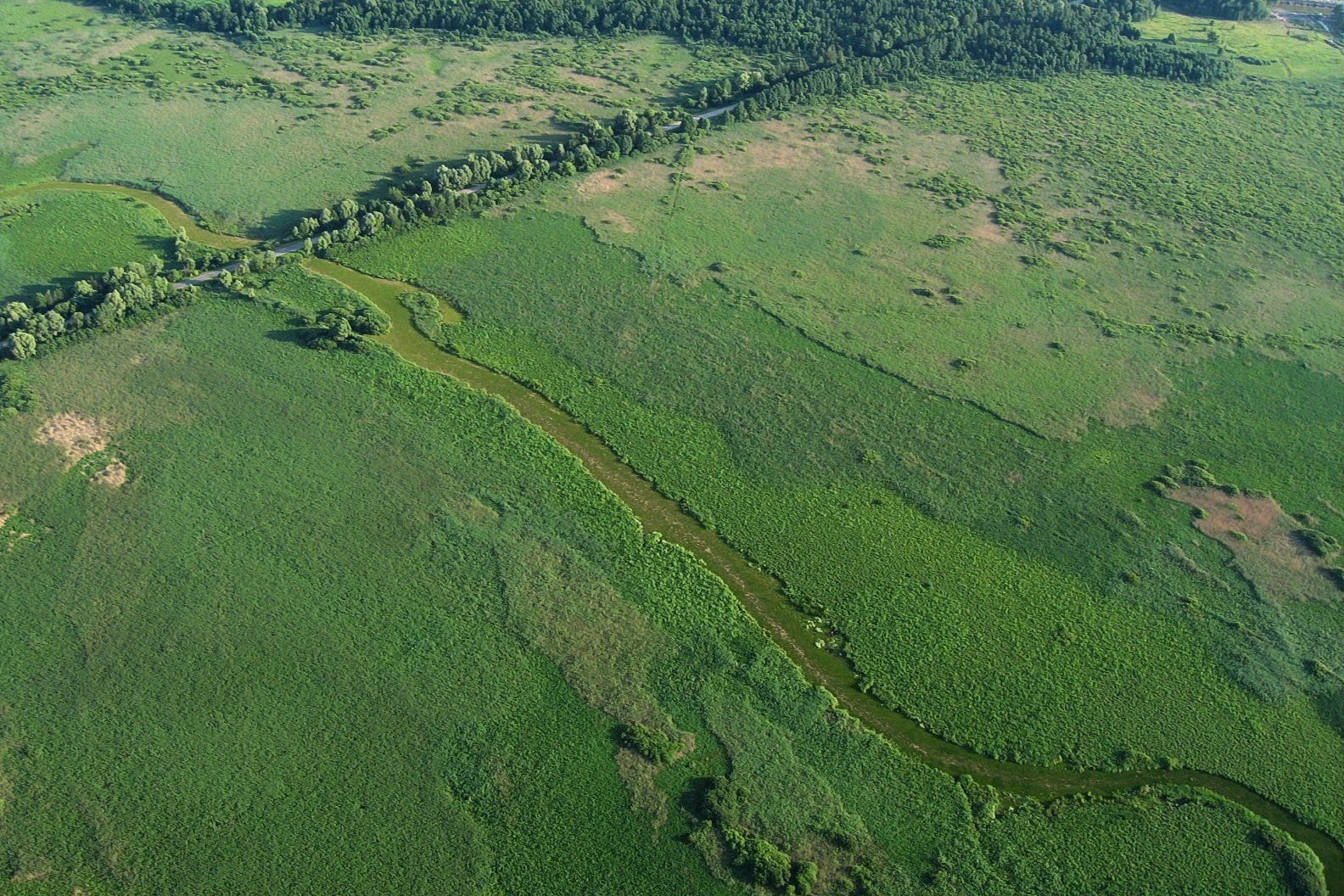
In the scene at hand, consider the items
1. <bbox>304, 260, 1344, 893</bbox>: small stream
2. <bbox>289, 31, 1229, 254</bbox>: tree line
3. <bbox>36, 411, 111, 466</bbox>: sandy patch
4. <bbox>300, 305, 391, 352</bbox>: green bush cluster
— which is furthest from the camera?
<bbox>289, 31, 1229, 254</bbox>: tree line

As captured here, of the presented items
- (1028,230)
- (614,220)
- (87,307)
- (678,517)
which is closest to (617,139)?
(614,220)

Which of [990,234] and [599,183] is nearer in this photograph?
[990,234]

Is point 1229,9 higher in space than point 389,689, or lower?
higher

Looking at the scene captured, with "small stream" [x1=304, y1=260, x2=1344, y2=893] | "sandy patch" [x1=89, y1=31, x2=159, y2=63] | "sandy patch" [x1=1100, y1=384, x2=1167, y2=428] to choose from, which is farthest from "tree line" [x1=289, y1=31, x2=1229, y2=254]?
"sandy patch" [x1=1100, y1=384, x2=1167, y2=428]

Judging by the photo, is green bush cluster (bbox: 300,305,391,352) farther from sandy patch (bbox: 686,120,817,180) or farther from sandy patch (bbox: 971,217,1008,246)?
sandy patch (bbox: 971,217,1008,246)

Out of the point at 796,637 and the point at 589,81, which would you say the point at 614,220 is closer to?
the point at 589,81

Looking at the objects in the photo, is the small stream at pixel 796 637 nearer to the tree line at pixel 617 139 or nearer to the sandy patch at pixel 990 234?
the tree line at pixel 617 139
